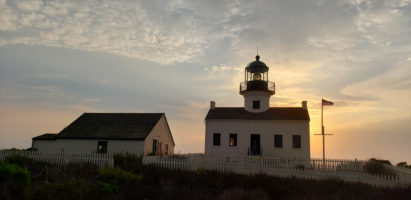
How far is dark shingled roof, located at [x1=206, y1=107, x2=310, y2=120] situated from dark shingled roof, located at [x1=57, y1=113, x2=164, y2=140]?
5266mm

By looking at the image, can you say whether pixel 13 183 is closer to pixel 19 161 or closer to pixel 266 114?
pixel 19 161

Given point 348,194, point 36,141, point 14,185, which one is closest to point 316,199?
point 348,194

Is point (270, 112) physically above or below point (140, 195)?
above

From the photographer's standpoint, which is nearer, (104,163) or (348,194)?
(348,194)

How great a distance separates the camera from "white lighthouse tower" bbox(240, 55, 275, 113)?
26516 mm

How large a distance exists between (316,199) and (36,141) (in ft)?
78.4

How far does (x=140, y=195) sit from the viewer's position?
999 centimetres

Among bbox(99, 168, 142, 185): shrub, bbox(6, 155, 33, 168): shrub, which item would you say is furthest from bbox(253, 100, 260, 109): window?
bbox(6, 155, 33, 168): shrub

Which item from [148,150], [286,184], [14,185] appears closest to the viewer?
[14,185]

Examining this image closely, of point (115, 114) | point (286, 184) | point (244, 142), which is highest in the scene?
point (115, 114)

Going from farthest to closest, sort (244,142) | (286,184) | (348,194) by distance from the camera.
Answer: (244,142), (286,184), (348,194)

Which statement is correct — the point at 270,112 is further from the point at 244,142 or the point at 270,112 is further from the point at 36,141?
the point at 36,141

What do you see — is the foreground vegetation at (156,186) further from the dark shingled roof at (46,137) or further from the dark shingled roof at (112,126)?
the dark shingled roof at (46,137)

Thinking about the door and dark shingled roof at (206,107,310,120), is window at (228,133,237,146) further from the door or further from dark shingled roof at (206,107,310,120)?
dark shingled roof at (206,107,310,120)
